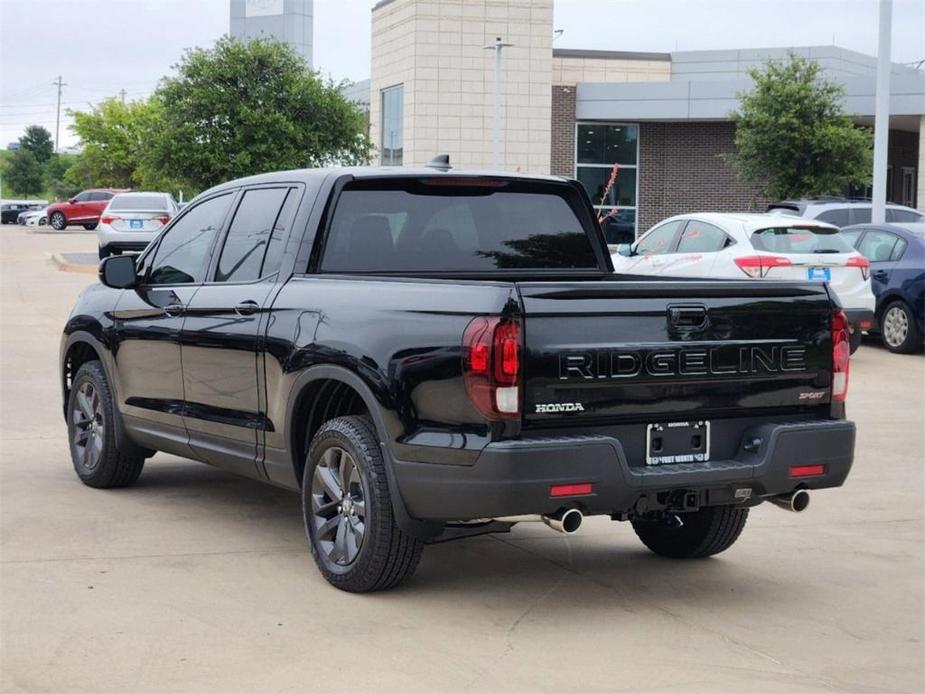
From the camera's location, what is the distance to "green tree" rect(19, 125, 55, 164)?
431 ft

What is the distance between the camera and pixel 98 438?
8602 mm

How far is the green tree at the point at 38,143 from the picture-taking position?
131375 mm

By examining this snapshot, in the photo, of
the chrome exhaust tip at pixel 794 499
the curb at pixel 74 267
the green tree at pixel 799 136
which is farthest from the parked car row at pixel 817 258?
the green tree at pixel 799 136

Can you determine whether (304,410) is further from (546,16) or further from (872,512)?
(546,16)

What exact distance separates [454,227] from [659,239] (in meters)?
10.9

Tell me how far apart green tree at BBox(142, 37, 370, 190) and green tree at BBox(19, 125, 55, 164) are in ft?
313

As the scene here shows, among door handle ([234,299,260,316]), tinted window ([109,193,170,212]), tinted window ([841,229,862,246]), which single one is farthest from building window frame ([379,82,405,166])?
door handle ([234,299,260,316])

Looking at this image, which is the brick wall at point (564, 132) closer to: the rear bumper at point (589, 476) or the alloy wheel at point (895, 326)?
the alloy wheel at point (895, 326)

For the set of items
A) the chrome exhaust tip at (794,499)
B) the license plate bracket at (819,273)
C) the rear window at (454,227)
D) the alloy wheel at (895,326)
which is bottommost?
the alloy wheel at (895,326)

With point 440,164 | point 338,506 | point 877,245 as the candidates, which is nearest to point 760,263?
point 877,245

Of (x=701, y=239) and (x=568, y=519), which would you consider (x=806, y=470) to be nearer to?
(x=568, y=519)

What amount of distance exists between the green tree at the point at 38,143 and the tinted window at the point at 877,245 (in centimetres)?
11992

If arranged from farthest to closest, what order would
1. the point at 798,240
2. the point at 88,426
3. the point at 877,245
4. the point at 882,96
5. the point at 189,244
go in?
the point at 882,96 < the point at 877,245 < the point at 798,240 < the point at 88,426 < the point at 189,244

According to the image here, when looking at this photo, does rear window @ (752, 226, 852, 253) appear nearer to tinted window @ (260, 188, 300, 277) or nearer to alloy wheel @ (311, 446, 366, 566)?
tinted window @ (260, 188, 300, 277)
